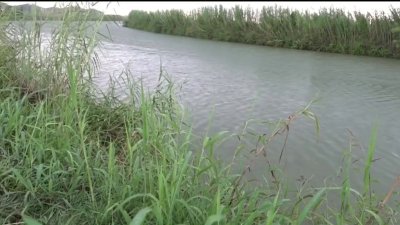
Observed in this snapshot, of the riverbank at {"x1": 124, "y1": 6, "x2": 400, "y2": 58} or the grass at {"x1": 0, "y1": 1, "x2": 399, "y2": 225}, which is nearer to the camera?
the grass at {"x1": 0, "y1": 1, "x2": 399, "y2": 225}

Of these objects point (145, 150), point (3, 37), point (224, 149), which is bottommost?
point (224, 149)

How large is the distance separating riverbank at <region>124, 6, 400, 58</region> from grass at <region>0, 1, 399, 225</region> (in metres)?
5.72

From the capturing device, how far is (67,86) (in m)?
2.21

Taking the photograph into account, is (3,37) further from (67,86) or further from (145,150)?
(145,150)

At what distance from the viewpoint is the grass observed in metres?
1.34

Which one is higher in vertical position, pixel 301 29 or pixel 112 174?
pixel 301 29

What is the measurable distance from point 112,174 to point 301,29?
6.91 meters

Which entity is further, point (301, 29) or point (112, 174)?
point (301, 29)

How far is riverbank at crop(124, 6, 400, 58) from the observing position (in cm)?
698

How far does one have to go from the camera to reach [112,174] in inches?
60.2

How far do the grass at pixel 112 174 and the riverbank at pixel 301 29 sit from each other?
572 centimetres

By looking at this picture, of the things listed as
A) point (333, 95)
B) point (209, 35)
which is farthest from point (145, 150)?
point (209, 35)

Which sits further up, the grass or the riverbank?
the riverbank

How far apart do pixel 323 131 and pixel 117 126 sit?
1.43 m
